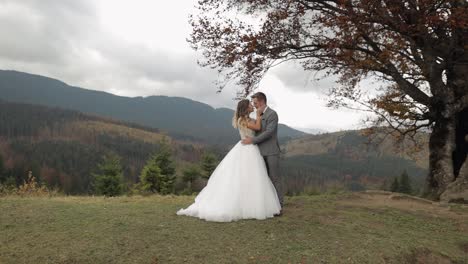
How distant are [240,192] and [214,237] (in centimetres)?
189

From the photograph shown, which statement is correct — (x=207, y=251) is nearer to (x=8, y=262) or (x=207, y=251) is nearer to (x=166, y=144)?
(x=8, y=262)

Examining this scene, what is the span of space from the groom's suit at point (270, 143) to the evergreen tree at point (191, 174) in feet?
148

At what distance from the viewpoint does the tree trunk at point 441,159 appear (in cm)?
1554

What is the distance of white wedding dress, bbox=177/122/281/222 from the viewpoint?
30.8 feet

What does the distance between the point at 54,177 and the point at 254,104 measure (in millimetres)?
112771

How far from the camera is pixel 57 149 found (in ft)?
545

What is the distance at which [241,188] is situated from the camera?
9.66 meters

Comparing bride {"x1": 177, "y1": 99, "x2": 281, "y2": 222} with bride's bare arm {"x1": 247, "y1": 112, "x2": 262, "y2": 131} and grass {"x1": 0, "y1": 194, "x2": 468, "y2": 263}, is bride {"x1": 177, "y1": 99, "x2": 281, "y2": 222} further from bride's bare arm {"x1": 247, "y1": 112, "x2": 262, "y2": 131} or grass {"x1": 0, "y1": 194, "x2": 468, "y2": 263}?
grass {"x1": 0, "y1": 194, "x2": 468, "y2": 263}

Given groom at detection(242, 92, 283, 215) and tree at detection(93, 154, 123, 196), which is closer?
groom at detection(242, 92, 283, 215)

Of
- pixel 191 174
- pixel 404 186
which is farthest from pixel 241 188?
pixel 404 186

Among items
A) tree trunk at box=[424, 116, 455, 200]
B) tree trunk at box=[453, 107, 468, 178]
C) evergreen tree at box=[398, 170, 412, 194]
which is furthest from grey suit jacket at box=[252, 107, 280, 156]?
evergreen tree at box=[398, 170, 412, 194]

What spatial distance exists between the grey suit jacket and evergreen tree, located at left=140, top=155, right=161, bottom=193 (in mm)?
39443

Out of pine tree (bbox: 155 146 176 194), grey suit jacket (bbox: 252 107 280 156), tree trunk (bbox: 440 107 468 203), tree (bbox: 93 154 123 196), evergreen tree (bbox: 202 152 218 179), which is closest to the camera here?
grey suit jacket (bbox: 252 107 280 156)

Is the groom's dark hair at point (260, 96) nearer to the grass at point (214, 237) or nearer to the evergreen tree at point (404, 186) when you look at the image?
the grass at point (214, 237)
